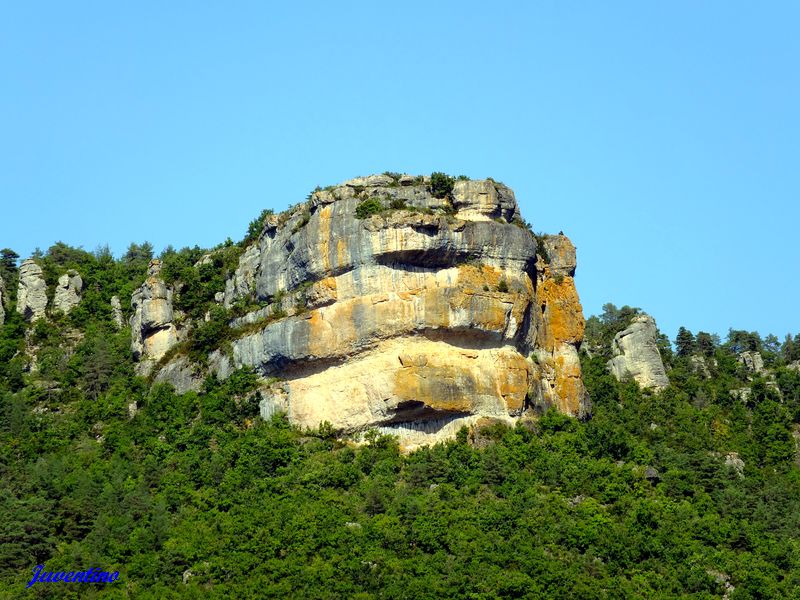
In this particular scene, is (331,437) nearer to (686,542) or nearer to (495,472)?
(495,472)

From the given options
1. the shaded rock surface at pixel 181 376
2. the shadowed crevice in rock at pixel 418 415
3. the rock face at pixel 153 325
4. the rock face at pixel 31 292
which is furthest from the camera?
the rock face at pixel 31 292

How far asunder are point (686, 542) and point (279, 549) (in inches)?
608

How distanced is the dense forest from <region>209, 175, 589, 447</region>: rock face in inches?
54.7

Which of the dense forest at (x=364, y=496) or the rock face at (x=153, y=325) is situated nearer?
the dense forest at (x=364, y=496)

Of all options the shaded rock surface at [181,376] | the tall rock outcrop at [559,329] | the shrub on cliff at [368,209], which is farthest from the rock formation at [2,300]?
the tall rock outcrop at [559,329]

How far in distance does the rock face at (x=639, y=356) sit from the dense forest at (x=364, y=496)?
2.33 meters

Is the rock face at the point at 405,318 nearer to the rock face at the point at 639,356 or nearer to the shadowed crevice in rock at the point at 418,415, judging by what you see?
the shadowed crevice in rock at the point at 418,415

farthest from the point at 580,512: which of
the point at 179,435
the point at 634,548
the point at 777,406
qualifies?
the point at 777,406

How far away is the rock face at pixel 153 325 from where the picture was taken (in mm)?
83562

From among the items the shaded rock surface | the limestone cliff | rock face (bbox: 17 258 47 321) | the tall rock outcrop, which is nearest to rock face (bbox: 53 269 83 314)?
rock face (bbox: 17 258 47 321)

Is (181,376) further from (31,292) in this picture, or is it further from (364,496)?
(364,496)

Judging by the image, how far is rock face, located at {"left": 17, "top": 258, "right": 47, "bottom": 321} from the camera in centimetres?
9019

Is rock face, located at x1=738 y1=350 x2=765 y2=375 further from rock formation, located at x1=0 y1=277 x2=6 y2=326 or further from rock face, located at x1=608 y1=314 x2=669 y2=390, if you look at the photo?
rock formation, located at x1=0 y1=277 x2=6 y2=326

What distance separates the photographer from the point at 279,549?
62125mm
